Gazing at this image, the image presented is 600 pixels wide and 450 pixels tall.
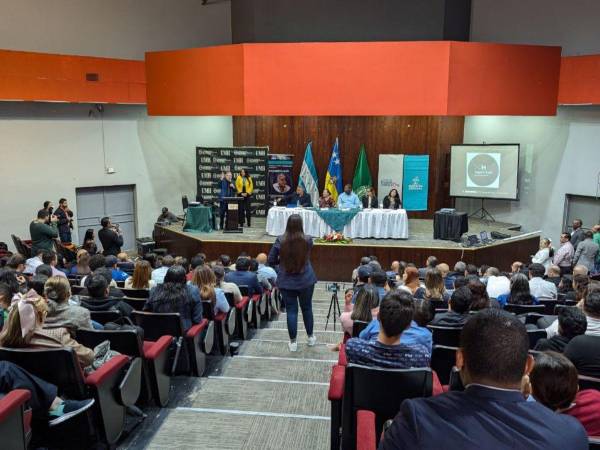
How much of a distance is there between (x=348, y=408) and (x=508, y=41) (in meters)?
12.1

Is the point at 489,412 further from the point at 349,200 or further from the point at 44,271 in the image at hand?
the point at 349,200

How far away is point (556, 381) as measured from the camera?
215cm

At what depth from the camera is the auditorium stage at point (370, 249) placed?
9.84m

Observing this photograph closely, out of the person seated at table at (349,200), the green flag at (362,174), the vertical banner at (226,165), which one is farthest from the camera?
the green flag at (362,174)

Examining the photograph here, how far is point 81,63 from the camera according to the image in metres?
11.2

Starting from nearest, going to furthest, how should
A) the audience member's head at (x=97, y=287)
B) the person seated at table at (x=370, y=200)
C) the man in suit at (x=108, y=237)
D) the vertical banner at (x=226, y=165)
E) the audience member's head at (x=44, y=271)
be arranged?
the audience member's head at (x=97, y=287) → the audience member's head at (x=44, y=271) → the man in suit at (x=108, y=237) → the person seated at table at (x=370, y=200) → the vertical banner at (x=226, y=165)

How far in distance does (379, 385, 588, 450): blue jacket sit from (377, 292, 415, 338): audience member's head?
1386 millimetres

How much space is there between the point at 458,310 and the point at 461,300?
0.31 ft

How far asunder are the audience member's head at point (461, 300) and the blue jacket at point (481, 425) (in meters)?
2.51

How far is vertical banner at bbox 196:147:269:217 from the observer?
1295 cm

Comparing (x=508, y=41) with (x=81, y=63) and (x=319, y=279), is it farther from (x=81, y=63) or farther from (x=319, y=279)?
(x=81, y=63)

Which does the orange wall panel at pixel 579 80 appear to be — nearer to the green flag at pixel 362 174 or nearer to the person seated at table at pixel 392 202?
the person seated at table at pixel 392 202

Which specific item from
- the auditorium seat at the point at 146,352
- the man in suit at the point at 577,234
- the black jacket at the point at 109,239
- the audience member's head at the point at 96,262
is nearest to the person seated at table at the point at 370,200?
the man in suit at the point at 577,234

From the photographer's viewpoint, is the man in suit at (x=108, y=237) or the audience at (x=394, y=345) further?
the man in suit at (x=108, y=237)
